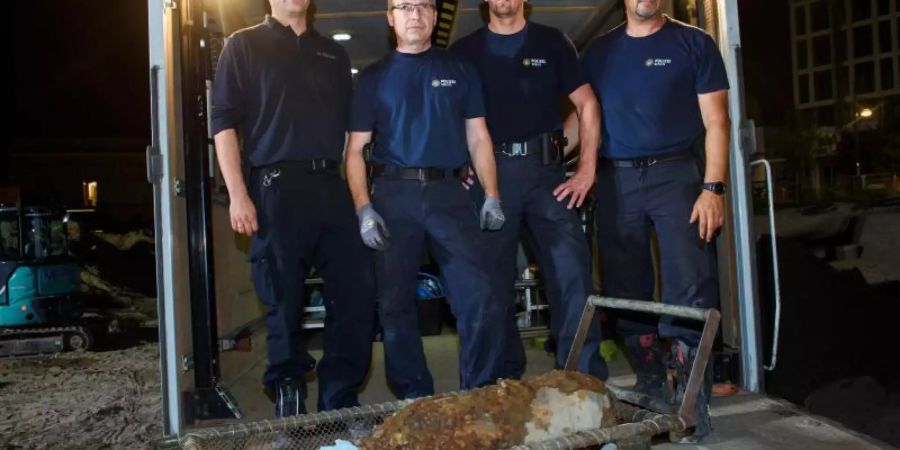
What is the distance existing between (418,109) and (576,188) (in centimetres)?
87

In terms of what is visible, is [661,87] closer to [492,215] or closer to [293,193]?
[492,215]

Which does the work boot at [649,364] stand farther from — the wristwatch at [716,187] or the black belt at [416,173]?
the black belt at [416,173]

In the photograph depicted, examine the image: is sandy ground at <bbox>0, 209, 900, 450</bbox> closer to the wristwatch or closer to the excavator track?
the excavator track

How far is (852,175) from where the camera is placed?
38812mm

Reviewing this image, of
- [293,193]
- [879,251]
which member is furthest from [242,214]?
[879,251]

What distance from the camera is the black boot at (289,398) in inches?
135

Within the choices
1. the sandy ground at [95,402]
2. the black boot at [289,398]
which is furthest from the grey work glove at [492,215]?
the sandy ground at [95,402]

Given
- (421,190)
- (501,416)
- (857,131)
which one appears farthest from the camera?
(857,131)

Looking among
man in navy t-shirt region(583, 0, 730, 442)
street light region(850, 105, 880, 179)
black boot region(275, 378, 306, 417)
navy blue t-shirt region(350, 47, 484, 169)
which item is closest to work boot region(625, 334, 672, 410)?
man in navy t-shirt region(583, 0, 730, 442)

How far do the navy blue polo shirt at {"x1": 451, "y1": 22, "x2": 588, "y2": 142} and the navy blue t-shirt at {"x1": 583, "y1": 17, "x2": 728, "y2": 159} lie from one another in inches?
10.4

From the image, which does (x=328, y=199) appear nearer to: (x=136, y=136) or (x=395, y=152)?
(x=395, y=152)

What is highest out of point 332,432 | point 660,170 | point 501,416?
point 660,170

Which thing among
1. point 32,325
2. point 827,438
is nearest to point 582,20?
point 827,438

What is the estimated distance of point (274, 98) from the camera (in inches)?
137
